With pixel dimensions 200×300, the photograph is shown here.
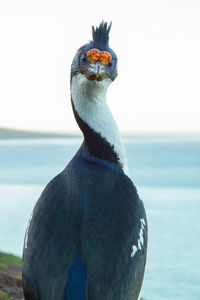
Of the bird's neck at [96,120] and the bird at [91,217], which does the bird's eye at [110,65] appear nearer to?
the bird at [91,217]

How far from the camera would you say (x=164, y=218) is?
51406mm

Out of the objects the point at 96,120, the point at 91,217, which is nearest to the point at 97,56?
the point at 96,120

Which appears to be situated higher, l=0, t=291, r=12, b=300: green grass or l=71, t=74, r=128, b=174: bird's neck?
l=71, t=74, r=128, b=174: bird's neck

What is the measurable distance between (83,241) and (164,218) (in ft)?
153

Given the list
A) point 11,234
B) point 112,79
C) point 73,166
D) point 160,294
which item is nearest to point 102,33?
point 112,79

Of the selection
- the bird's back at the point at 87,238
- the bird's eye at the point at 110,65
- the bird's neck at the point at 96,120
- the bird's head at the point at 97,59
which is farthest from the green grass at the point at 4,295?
the bird's eye at the point at 110,65

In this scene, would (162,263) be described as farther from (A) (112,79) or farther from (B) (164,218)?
(A) (112,79)

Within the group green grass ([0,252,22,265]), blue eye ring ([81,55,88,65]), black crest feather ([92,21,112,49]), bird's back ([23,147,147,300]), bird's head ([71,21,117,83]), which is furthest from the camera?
green grass ([0,252,22,265])

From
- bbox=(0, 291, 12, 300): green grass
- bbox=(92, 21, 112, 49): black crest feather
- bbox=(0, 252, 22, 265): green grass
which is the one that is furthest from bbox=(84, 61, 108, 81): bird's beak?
bbox=(0, 252, 22, 265): green grass

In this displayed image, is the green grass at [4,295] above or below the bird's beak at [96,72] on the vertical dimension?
below

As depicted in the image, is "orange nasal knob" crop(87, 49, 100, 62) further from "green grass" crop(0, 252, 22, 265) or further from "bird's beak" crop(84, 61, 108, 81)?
"green grass" crop(0, 252, 22, 265)

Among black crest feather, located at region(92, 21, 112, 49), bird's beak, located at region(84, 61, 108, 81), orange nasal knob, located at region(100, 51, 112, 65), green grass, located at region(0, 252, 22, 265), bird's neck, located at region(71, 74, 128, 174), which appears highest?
black crest feather, located at region(92, 21, 112, 49)

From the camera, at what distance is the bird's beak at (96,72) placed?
5.61 metres

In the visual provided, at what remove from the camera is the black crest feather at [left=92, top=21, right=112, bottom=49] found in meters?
5.97
